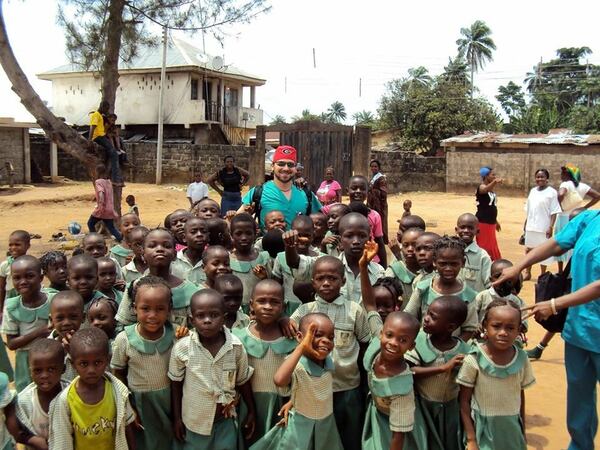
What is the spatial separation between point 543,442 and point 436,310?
141 centimetres

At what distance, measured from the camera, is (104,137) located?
9.46 m

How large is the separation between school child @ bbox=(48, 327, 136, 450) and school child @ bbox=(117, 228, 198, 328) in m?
0.55

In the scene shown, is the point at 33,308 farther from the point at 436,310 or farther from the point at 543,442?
the point at 543,442

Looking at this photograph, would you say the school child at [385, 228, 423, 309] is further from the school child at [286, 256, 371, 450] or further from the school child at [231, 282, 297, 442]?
the school child at [231, 282, 297, 442]

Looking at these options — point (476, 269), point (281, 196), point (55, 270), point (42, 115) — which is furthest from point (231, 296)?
point (42, 115)

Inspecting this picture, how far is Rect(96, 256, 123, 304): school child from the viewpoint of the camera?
3.58 metres

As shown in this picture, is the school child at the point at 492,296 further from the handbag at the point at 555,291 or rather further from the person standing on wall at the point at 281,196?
the person standing on wall at the point at 281,196

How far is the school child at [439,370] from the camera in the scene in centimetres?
281

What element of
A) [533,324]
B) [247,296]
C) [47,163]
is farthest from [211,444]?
[47,163]

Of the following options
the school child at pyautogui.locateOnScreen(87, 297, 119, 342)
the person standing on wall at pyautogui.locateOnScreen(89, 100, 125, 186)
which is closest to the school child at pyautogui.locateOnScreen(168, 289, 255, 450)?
the school child at pyautogui.locateOnScreen(87, 297, 119, 342)

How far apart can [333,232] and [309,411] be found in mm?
2062

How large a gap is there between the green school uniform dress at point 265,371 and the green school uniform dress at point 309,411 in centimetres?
15

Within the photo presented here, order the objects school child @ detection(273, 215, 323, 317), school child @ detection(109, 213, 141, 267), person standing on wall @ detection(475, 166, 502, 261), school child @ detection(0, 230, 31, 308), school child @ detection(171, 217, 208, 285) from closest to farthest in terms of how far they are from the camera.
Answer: school child @ detection(273, 215, 323, 317), school child @ detection(171, 217, 208, 285), school child @ detection(0, 230, 31, 308), school child @ detection(109, 213, 141, 267), person standing on wall @ detection(475, 166, 502, 261)

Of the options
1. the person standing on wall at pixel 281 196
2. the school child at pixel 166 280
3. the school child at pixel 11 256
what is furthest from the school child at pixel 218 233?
the school child at pixel 11 256
